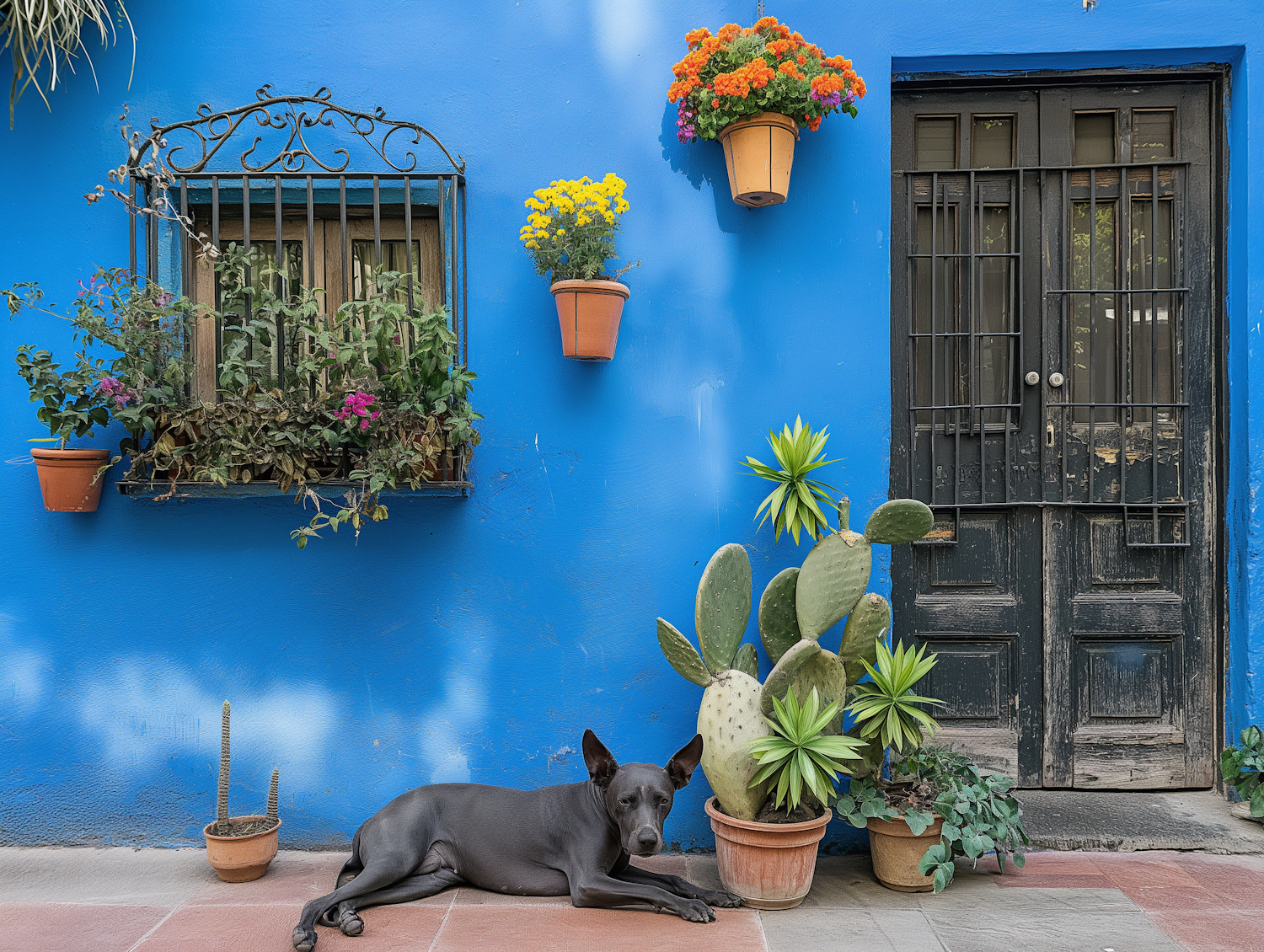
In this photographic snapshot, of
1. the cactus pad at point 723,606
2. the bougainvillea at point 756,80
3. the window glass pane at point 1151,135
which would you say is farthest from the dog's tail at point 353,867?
the window glass pane at point 1151,135

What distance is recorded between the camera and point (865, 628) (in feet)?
10.6

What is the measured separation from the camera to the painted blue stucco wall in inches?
141

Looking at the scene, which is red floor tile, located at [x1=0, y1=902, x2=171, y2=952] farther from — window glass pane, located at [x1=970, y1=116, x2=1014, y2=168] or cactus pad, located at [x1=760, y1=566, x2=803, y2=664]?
window glass pane, located at [x1=970, y1=116, x2=1014, y2=168]

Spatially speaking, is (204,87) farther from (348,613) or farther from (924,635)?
(924,635)

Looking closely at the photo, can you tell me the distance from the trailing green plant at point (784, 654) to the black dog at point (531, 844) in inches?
7.1

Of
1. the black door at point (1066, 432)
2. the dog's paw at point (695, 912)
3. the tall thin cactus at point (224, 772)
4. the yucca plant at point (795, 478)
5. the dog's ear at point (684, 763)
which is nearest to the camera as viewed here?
the dog's paw at point (695, 912)

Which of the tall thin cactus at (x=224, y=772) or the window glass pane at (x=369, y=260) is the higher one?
the window glass pane at (x=369, y=260)

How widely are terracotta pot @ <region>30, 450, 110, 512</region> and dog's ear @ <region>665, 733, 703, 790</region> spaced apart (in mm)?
2450

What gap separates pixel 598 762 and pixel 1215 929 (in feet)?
6.68

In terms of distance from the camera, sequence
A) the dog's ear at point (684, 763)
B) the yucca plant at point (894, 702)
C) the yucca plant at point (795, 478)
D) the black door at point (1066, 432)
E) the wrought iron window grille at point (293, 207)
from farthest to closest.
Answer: the black door at point (1066, 432) → the wrought iron window grille at point (293, 207) → the yucca plant at point (795, 478) → the yucca plant at point (894, 702) → the dog's ear at point (684, 763)

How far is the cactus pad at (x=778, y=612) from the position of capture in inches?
134

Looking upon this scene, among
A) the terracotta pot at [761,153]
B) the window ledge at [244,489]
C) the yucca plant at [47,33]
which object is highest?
the yucca plant at [47,33]

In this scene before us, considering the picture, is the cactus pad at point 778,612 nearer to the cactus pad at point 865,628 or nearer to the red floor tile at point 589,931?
the cactus pad at point 865,628

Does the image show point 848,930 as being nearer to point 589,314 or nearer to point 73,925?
point 589,314
